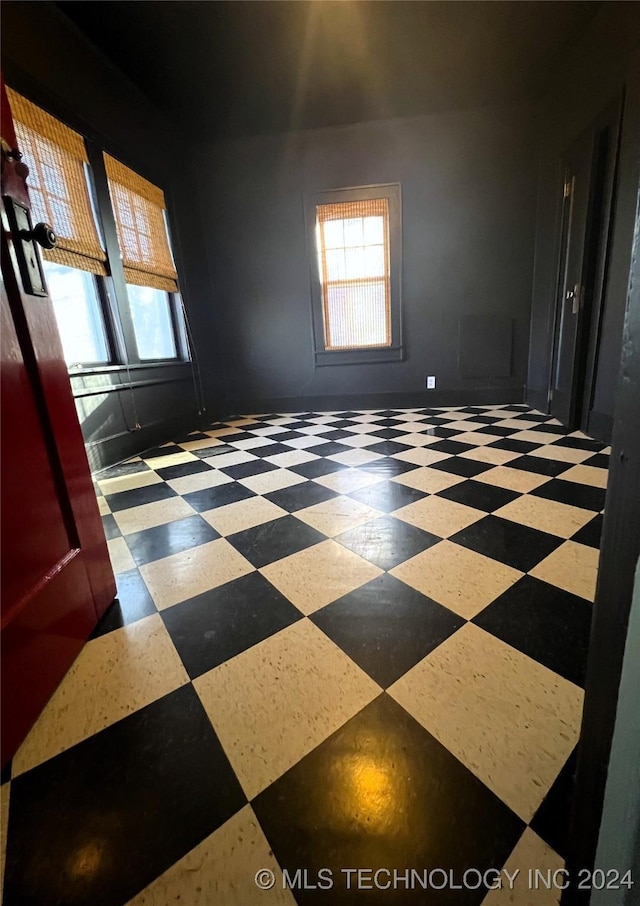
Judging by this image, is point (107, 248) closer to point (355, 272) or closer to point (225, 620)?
point (355, 272)

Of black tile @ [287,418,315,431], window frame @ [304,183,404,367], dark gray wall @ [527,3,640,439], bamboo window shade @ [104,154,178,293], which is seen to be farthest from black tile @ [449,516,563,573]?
bamboo window shade @ [104,154,178,293]

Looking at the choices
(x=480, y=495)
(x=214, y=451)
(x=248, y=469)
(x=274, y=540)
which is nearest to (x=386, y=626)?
(x=274, y=540)

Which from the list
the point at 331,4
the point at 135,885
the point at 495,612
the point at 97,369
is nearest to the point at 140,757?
the point at 135,885

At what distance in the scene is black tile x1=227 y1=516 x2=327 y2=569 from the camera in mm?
1306

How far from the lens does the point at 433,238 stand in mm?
3668

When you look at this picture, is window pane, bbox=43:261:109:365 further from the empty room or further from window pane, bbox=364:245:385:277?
window pane, bbox=364:245:385:277

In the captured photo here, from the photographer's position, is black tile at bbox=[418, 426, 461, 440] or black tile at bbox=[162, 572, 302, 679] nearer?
black tile at bbox=[162, 572, 302, 679]

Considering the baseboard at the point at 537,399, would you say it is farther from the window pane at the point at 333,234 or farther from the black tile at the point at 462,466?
the window pane at the point at 333,234

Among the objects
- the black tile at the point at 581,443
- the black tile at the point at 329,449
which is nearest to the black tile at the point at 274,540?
A: the black tile at the point at 329,449

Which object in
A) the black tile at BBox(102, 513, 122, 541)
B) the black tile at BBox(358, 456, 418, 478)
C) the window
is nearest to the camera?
the black tile at BBox(102, 513, 122, 541)

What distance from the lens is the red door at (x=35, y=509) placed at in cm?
72

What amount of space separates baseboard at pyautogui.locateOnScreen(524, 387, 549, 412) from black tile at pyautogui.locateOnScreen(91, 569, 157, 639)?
3497 mm

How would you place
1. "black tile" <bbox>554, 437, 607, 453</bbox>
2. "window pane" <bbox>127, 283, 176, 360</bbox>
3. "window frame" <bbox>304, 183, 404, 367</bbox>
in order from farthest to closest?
1. "window frame" <bbox>304, 183, 404, 367</bbox>
2. "window pane" <bbox>127, 283, 176, 360</bbox>
3. "black tile" <bbox>554, 437, 607, 453</bbox>

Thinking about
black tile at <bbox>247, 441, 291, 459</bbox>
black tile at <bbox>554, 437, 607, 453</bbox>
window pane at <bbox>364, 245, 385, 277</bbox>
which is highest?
window pane at <bbox>364, 245, 385, 277</bbox>
